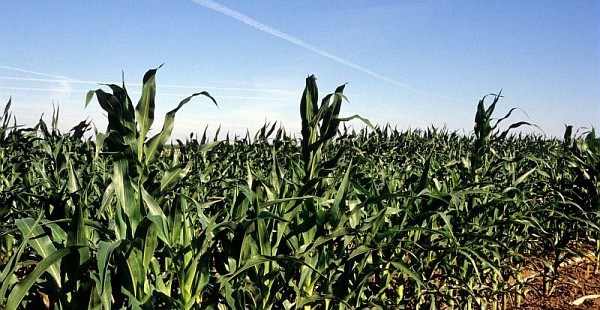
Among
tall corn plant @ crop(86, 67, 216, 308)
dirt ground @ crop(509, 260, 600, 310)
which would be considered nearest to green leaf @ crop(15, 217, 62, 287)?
tall corn plant @ crop(86, 67, 216, 308)

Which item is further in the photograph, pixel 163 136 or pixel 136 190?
pixel 163 136

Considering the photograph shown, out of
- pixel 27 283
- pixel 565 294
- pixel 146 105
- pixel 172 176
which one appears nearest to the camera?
pixel 27 283

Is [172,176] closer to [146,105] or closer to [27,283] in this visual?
[146,105]

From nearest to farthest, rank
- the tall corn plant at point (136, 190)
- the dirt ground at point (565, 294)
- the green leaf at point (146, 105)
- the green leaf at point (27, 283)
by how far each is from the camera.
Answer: the green leaf at point (27, 283) → the tall corn plant at point (136, 190) → the green leaf at point (146, 105) → the dirt ground at point (565, 294)

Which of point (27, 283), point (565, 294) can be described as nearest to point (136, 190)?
point (27, 283)

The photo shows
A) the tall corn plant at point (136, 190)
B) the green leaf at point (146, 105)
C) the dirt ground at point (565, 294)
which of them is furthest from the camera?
the dirt ground at point (565, 294)

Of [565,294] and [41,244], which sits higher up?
[41,244]

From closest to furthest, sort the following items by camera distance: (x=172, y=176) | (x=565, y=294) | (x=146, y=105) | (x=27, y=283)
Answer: (x=27, y=283) < (x=146, y=105) < (x=172, y=176) < (x=565, y=294)

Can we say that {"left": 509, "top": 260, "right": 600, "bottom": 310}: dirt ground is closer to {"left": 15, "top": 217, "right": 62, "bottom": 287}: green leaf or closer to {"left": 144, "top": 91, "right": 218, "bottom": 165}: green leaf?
{"left": 144, "top": 91, "right": 218, "bottom": 165}: green leaf

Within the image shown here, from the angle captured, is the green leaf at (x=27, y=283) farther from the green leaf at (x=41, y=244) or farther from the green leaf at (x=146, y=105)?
the green leaf at (x=146, y=105)

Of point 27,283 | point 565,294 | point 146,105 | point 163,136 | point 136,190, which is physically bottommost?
point 565,294

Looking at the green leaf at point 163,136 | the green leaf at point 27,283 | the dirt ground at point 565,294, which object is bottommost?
the dirt ground at point 565,294

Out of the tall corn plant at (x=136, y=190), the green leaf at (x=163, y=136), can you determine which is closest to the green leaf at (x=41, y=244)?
the tall corn plant at (x=136, y=190)

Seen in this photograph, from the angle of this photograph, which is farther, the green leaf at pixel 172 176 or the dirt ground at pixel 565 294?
the dirt ground at pixel 565 294
